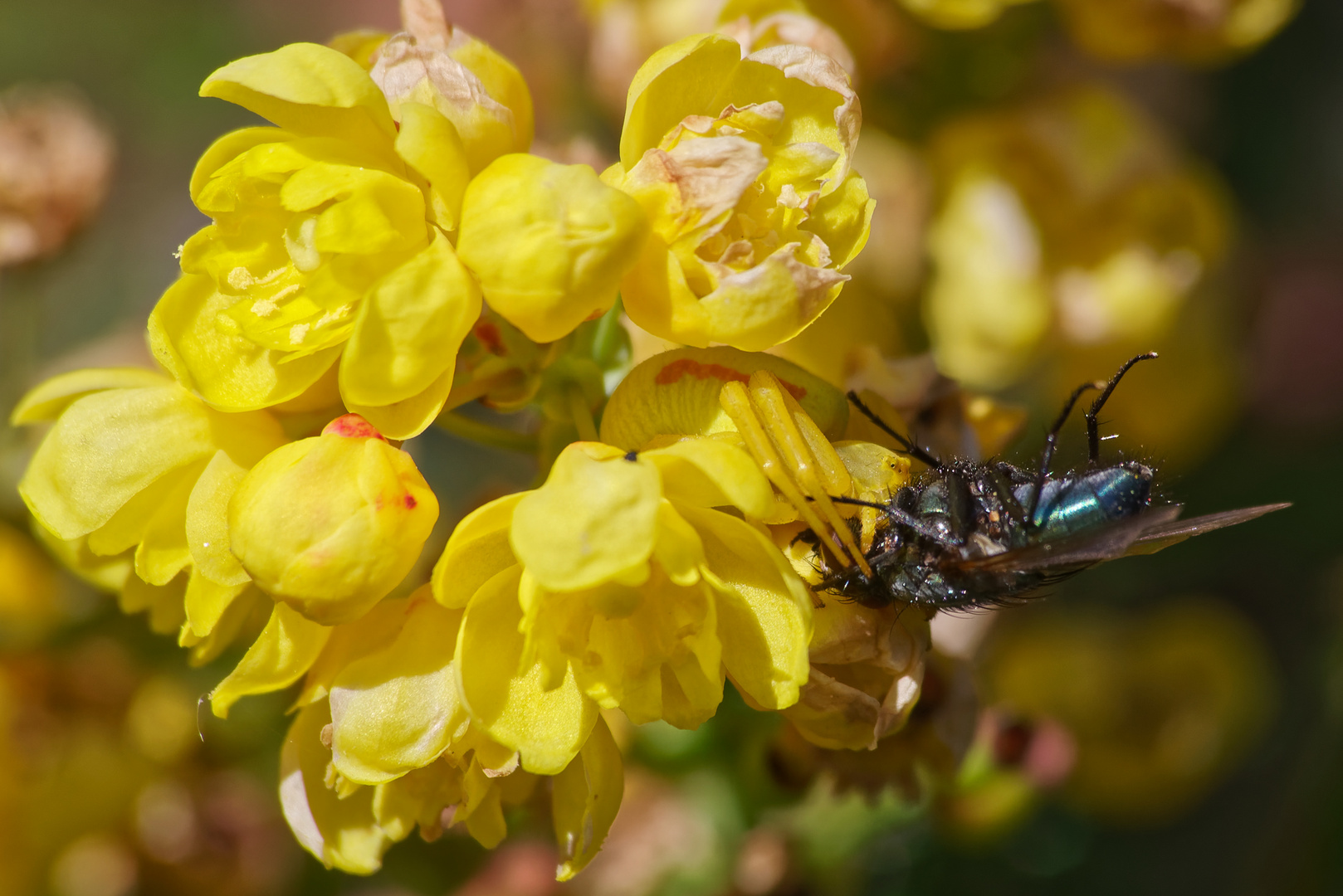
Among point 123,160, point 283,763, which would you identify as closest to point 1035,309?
point 283,763

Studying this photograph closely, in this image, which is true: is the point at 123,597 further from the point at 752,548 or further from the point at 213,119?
the point at 213,119

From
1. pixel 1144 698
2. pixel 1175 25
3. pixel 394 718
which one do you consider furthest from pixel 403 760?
pixel 1144 698

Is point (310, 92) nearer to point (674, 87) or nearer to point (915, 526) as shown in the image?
point (674, 87)

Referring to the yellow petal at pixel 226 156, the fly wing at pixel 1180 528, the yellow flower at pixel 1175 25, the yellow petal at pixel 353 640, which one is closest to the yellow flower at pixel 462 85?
the yellow petal at pixel 226 156

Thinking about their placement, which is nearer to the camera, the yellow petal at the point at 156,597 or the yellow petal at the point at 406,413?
the yellow petal at the point at 406,413

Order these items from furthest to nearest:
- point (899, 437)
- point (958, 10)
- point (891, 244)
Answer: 1. point (891, 244)
2. point (958, 10)
3. point (899, 437)

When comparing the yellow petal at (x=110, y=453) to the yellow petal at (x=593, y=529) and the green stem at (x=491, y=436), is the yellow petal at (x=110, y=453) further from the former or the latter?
the yellow petal at (x=593, y=529)
